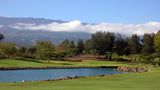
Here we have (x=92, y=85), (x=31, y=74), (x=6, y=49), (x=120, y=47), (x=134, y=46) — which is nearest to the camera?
(x=92, y=85)

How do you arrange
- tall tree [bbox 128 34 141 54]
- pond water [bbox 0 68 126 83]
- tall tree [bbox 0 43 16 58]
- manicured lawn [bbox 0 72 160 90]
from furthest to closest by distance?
tall tree [bbox 128 34 141 54], tall tree [bbox 0 43 16 58], pond water [bbox 0 68 126 83], manicured lawn [bbox 0 72 160 90]

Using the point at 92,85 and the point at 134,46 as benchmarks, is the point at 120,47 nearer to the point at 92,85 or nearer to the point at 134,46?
the point at 134,46

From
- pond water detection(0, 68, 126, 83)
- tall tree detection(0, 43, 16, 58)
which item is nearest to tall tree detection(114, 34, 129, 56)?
tall tree detection(0, 43, 16, 58)

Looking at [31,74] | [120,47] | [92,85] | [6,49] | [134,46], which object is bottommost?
[31,74]

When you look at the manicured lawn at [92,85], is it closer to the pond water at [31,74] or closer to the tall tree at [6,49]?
the pond water at [31,74]

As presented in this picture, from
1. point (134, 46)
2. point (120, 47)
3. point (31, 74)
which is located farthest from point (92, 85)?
point (134, 46)

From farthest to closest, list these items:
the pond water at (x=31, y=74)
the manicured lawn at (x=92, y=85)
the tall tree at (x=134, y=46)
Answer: the tall tree at (x=134, y=46), the pond water at (x=31, y=74), the manicured lawn at (x=92, y=85)

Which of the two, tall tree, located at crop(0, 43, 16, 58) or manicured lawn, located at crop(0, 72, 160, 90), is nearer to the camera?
manicured lawn, located at crop(0, 72, 160, 90)

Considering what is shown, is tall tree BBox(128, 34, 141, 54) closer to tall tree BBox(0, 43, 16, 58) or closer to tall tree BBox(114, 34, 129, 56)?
tall tree BBox(114, 34, 129, 56)

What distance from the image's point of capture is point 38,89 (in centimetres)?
1900

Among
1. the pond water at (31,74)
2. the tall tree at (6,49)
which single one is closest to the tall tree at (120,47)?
the tall tree at (6,49)

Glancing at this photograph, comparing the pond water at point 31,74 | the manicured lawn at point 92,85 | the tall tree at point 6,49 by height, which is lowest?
the pond water at point 31,74

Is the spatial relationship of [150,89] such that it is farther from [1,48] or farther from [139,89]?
[1,48]

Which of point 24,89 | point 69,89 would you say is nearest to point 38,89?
point 24,89
